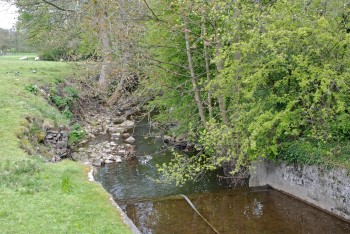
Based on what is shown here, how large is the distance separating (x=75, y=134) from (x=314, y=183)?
13502mm

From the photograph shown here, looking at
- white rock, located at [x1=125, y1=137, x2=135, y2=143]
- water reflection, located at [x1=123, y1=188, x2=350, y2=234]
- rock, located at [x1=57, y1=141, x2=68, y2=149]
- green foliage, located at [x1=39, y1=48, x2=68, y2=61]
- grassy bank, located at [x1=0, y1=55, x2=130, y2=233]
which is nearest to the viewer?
grassy bank, located at [x1=0, y1=55, x2=130, y2=233]

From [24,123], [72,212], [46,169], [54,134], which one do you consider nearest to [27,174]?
[46,169]

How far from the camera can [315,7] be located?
12.0m

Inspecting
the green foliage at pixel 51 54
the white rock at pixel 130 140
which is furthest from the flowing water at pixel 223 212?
the green foliage at pixel 51 54

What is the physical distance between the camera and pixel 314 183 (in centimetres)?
1187

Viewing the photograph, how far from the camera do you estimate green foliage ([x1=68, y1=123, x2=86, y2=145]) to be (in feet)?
66.0

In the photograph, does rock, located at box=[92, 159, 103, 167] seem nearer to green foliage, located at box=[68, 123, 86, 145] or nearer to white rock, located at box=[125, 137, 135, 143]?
green foliage, located at box=[68, 123, 86, 145]

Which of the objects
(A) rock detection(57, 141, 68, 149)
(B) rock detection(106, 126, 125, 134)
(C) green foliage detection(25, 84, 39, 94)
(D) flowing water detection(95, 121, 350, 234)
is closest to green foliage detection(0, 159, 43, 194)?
(D) flowing water detection(95, 121, 350, 234)

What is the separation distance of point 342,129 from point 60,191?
8514mm

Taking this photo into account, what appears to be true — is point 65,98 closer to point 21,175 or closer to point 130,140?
point 130,140

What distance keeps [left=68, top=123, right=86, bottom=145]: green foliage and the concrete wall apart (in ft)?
34.4

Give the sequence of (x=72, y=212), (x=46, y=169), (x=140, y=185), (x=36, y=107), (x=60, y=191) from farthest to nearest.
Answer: (x=36, y=107) < (x=140, y=185) < (x=46, y=169) < (x=60, y=191) < (x=72, y=212)

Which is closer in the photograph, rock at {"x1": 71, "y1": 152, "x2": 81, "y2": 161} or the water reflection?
the water reflection

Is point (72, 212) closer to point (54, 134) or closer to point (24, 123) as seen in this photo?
point (24, 123)
